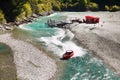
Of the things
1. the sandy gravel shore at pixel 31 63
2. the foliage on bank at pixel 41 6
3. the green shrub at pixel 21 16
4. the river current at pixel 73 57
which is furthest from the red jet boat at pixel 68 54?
the green shrub at pixel 21 16

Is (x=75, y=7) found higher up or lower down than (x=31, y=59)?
lower down

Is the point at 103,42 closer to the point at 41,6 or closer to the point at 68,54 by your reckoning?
the point at 68,54

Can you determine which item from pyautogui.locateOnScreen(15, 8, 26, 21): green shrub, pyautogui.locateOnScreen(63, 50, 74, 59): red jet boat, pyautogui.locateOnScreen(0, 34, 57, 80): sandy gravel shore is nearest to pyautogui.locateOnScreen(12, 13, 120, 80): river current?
pyautogui.locateOnScreen(63, 50, 74, 59): red jet boat

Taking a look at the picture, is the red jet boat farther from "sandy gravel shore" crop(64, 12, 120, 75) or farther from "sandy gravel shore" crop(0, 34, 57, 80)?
"sandy gravel shore" crop(64, 12, 120, 75)

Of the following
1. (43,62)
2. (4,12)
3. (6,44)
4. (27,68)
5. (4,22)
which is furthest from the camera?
(4,12)

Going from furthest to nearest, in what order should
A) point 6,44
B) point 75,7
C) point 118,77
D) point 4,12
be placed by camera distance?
point 75,7
point 4,12
point 6,44
point 118,77

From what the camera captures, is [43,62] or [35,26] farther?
[35,26]

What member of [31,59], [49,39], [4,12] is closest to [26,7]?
[4,12]

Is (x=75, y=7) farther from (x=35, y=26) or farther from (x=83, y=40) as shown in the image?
(x=83, y=40)
